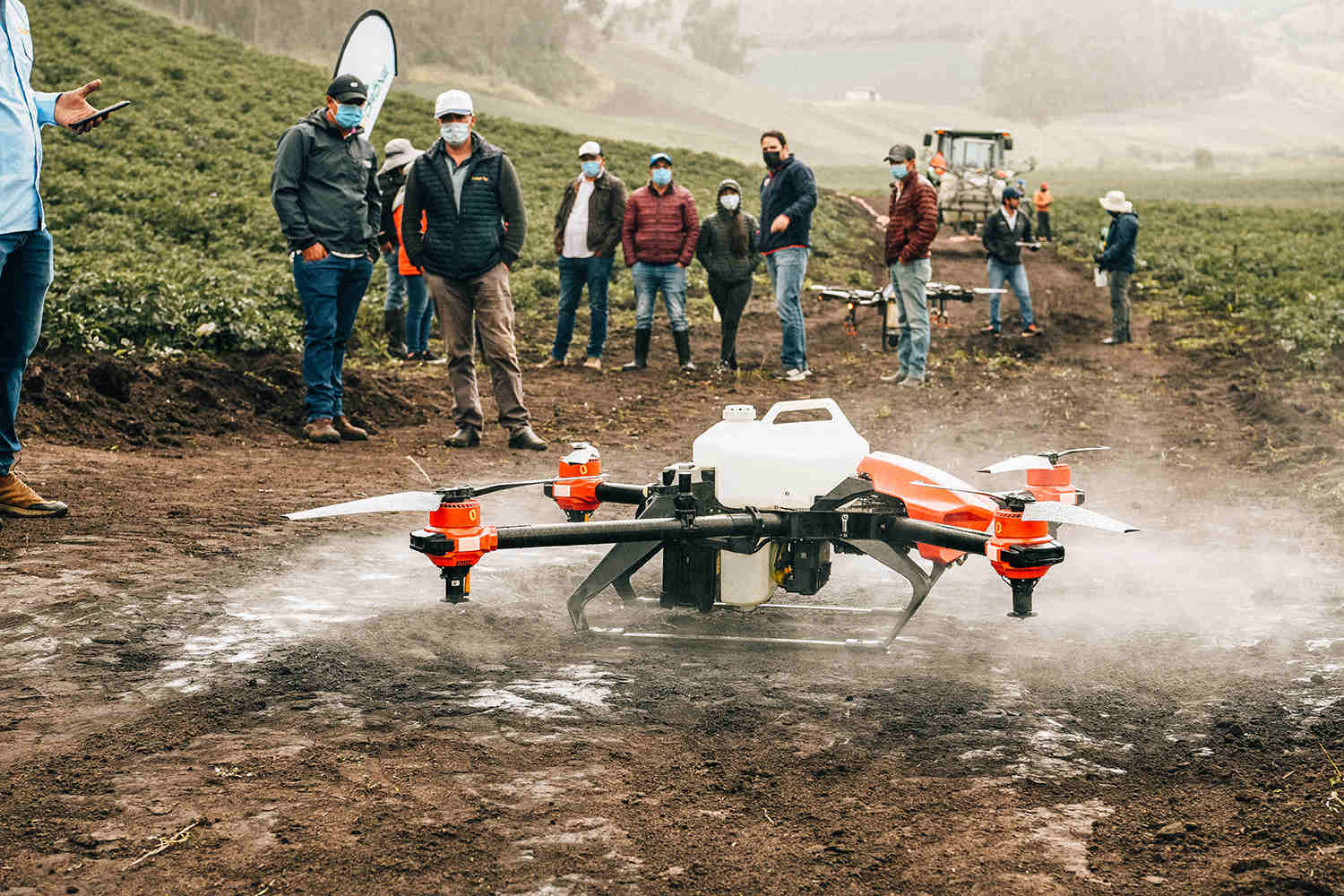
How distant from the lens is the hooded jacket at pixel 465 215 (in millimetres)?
8953

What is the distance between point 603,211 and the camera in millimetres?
13023

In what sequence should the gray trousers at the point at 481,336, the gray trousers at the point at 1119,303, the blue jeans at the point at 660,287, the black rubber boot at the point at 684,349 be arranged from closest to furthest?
the gray trousers at the point at 481,336 → the blue jeans at the point at 660,287 → the black rubber boot at the point at 684,349 → the gray trousers at the point at 1119,303

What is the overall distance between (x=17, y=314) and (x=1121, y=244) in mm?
12582

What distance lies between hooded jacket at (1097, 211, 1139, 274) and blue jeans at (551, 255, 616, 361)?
5576mm

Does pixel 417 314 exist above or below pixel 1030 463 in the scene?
above

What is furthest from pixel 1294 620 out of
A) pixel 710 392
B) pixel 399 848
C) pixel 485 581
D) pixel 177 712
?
pixel 710 392

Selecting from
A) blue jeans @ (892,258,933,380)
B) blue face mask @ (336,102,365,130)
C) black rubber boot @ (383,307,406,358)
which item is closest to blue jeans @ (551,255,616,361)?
black rubber boot @ (383,307,406,358)

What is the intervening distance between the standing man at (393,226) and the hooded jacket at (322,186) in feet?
9.00

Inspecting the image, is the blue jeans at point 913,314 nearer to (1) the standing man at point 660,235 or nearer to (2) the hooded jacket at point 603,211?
(1) the standing man at point 660,235

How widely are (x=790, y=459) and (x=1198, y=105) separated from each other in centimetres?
19136

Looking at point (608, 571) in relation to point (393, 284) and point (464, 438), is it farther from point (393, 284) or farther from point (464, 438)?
point (393, 284)

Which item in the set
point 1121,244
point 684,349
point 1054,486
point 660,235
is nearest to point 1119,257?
point 1121,244

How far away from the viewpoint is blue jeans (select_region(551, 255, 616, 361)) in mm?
13258

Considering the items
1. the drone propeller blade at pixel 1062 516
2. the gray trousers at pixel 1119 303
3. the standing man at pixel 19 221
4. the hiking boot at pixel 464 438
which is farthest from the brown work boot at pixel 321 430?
the gray trousers at pixel 1119 303
